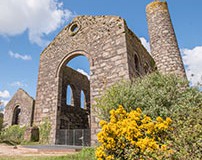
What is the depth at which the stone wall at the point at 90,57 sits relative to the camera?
848 centimetres

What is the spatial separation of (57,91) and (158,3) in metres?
8.50

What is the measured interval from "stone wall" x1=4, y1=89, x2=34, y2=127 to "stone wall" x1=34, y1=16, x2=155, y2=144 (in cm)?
658

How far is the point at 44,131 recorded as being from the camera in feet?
32.8

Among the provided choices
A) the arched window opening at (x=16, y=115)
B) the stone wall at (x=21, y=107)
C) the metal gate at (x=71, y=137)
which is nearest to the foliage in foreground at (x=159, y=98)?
the metal gate at (x=71, y=137)

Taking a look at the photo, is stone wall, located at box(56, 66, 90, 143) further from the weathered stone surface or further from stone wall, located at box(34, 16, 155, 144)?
the weathered stone surface

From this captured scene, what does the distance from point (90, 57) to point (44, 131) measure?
4.92 meters

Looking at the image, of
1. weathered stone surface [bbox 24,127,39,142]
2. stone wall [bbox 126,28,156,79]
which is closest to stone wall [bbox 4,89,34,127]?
weathered stone surface [bbox 24,127,39,142]

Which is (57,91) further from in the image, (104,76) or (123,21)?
(123,21)

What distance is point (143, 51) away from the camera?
37.3 ft

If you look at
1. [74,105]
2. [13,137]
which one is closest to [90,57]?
[74,105]

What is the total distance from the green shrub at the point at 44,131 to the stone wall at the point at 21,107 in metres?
6.62

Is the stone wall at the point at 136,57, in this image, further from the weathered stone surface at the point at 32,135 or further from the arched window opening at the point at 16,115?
the arched window opening at the point at 16,115

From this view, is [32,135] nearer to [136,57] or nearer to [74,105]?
[74,105]

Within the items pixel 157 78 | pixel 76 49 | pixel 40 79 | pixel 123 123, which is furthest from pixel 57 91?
pixel 123 123
